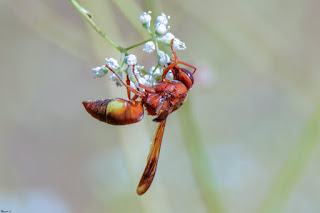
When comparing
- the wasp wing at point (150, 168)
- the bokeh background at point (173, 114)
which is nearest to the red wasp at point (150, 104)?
the wasp wing at point (150, 168)

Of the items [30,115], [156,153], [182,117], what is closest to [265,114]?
[30,115]

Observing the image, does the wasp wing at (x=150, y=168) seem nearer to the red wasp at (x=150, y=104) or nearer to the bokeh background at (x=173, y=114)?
the red wasp at (x=150, y=104)

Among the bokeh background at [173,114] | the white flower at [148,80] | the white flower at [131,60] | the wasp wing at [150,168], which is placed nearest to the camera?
the white flower at [131,60]

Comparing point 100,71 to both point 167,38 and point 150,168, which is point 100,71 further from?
point 150,168

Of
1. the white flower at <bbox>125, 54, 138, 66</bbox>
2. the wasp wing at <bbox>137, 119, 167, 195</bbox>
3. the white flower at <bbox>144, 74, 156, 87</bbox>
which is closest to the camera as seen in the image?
the white flower at <bbox>125, 54, 138, 66</bbox>

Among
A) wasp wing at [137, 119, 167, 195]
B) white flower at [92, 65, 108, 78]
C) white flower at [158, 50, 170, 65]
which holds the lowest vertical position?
wasp wing at [137, 119, 167, 195]

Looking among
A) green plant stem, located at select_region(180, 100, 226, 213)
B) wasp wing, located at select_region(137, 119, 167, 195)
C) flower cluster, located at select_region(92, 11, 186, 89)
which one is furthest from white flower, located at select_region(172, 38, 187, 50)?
green plant stem, located at select_region(180, 100, 226, 213)

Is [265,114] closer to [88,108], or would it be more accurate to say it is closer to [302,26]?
[302,26]

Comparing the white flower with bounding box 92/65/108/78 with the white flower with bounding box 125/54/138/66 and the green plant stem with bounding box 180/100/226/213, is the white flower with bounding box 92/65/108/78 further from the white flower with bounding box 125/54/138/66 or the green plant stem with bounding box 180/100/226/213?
the green plant stem with bounding box 180/100/226/213
